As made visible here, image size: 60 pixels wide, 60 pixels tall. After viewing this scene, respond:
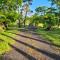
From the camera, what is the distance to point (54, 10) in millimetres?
40906

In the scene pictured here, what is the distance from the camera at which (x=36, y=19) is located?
1788 inches

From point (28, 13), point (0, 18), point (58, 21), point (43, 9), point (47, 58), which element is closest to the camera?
point (47, 58)

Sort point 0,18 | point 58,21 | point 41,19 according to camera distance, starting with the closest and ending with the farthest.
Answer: point 0,18 → point 58,21 → point 41,19

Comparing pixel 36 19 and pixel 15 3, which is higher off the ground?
pixel 15 3

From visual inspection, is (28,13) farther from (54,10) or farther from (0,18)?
(0,18)

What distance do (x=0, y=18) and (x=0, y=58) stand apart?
2572 centimetres

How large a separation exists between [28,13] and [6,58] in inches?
2101

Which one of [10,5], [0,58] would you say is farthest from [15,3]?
[0,58]

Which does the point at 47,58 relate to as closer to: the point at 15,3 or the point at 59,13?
the point at 59,13

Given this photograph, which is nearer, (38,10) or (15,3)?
(15,3)

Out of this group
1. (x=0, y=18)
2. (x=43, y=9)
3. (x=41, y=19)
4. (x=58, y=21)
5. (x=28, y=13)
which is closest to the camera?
(x=0, y=18)

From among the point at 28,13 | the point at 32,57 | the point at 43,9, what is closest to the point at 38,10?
the point at 43,9

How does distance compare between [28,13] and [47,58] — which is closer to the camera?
[47,58]

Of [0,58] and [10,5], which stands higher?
[10,5]
